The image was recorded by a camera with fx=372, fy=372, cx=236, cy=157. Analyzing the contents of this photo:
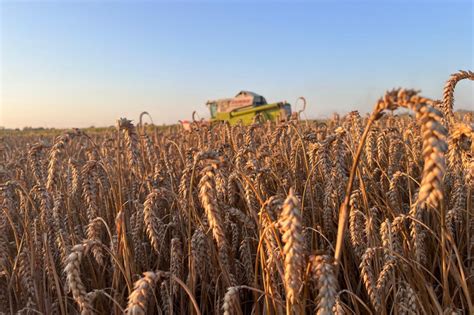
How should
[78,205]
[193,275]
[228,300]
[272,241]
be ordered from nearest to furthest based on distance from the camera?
[228,300], [272,241], [193,275], [78,205]

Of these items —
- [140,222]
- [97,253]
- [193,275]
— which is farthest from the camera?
[140,222]

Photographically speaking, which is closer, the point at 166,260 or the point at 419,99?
the point at 419,99

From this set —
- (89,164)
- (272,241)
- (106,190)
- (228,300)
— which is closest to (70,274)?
(228,300)

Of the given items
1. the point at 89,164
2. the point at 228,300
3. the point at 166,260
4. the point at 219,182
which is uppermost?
the point at 89,164

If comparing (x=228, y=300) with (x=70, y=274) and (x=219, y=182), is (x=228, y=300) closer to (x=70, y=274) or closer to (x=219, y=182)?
(x=70, y=274)

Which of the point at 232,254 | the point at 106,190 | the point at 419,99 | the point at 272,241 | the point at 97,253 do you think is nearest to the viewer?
the point at 419,99

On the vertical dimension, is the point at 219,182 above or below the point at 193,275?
above

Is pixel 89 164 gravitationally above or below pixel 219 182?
above

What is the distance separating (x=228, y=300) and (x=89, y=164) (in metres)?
1.28

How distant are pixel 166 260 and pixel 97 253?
57 centimetres

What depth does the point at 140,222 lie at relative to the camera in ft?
7.11

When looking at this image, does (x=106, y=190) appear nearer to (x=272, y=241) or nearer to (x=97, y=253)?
(x=97, y=253)

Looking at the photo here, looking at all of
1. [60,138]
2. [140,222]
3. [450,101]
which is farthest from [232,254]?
[450,101]

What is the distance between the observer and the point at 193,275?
1.55 meters
